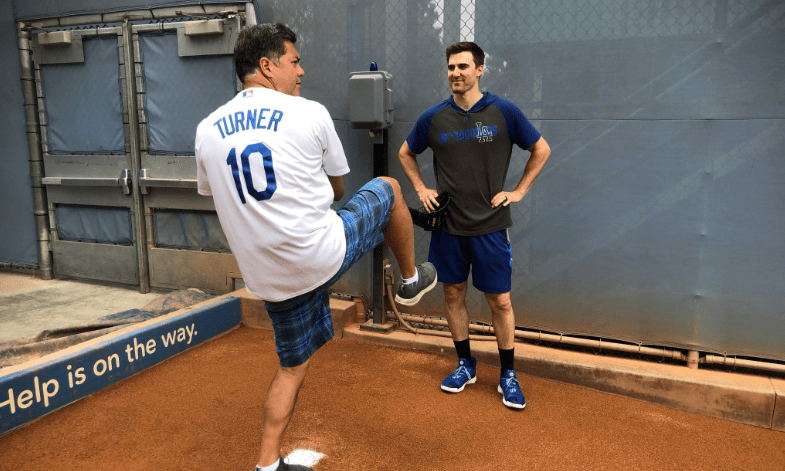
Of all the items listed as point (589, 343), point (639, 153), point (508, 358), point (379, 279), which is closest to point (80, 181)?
point (379, 279)

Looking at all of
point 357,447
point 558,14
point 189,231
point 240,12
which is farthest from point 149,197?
point 558,14

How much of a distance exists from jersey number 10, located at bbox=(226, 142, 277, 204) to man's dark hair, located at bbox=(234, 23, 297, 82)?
0.43 meters

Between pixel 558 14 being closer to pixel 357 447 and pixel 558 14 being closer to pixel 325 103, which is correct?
pixel 325 103

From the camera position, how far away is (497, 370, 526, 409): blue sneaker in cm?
337

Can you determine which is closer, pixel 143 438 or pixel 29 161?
pixel 143 438

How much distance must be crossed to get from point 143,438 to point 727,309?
12.6 feet

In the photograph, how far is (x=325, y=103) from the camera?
4758 mm

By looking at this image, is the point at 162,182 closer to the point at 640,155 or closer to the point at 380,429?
the point at 380,429

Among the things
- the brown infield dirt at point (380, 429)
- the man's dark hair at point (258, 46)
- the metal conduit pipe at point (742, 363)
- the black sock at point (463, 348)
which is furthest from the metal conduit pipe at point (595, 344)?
the man's dark hair at point (258, 46)

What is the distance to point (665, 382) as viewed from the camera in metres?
3.51

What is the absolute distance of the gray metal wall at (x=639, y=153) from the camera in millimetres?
3502

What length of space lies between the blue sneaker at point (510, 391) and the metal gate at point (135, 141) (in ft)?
9.98

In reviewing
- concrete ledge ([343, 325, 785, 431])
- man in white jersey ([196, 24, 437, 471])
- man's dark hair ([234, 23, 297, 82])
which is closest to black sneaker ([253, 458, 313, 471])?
man in white jersey ([196, 24, 437, 471])

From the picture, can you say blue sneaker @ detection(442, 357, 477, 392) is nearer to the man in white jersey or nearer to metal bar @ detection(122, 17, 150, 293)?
the man in white jersey
